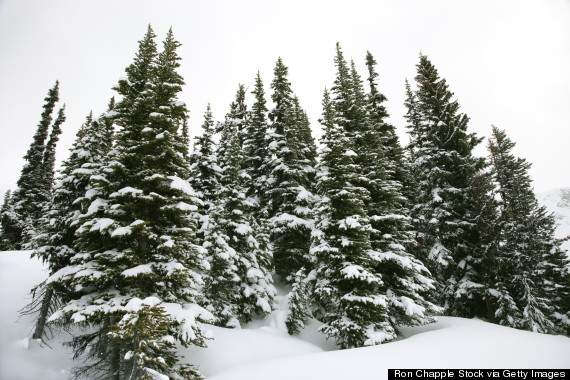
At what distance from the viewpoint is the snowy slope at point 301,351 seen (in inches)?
298

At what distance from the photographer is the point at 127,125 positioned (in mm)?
11570

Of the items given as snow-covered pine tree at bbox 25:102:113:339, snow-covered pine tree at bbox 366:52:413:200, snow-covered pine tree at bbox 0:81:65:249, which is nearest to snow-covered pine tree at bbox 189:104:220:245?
snow-covered pine tree at bbox 25:102:113:339

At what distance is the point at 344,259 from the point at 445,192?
11.4 metres

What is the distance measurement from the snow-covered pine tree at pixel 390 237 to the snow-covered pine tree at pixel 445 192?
339 centimetres

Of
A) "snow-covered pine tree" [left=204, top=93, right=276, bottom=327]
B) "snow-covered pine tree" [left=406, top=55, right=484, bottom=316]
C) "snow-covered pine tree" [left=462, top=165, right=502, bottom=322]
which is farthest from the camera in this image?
"snow-covered pine tree" [left=406, top=55, right=484, bottom=316]

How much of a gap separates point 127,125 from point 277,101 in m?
15.9

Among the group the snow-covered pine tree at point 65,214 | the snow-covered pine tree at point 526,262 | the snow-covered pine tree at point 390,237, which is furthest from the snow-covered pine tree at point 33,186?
the snow-covered pine tree at point 526,262

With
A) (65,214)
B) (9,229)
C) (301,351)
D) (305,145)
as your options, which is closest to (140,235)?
(65,214)

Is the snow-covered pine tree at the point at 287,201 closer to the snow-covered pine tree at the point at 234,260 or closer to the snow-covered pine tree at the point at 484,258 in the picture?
the snow-covered pine tree at the point at 234,260

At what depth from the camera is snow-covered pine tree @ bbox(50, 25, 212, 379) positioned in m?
9.20

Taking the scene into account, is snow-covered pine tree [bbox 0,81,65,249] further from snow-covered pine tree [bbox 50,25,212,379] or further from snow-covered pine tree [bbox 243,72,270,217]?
snow-covered pine tree [bbox 50,25,212,379]

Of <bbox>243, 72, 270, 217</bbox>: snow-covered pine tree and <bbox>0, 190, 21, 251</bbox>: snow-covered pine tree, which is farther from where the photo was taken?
<bbox>0, 190, 21, 251</bbox>: snow-covered pine tree

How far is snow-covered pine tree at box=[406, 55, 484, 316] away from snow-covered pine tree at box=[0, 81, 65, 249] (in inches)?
1614

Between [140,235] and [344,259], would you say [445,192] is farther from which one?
[140,235]
